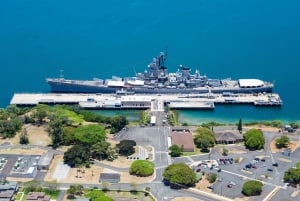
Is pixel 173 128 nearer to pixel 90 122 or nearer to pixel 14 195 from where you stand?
pixel 90 122

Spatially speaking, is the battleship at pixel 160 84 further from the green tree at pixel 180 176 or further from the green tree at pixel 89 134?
the green tree at pixel 180 176

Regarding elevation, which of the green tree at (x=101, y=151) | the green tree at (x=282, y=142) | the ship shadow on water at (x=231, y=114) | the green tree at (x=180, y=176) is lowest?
the green tree at (x=180, y=176)

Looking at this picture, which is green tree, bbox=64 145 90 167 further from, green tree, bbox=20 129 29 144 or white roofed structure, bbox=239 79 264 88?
white roofed structure, bbox=239 79 264 88

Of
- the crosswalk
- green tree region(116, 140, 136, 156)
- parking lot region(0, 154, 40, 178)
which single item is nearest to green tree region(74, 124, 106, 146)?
green tree region(116, 140, 136, 156)

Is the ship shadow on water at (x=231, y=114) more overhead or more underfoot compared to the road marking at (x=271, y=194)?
more overhead

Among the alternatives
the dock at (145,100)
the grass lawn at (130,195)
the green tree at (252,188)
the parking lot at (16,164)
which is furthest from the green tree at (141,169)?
the dock at (145,100)

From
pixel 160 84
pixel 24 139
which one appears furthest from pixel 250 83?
pixel 24 139

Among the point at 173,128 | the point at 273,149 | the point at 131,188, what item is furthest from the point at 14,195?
the point at 273,149
